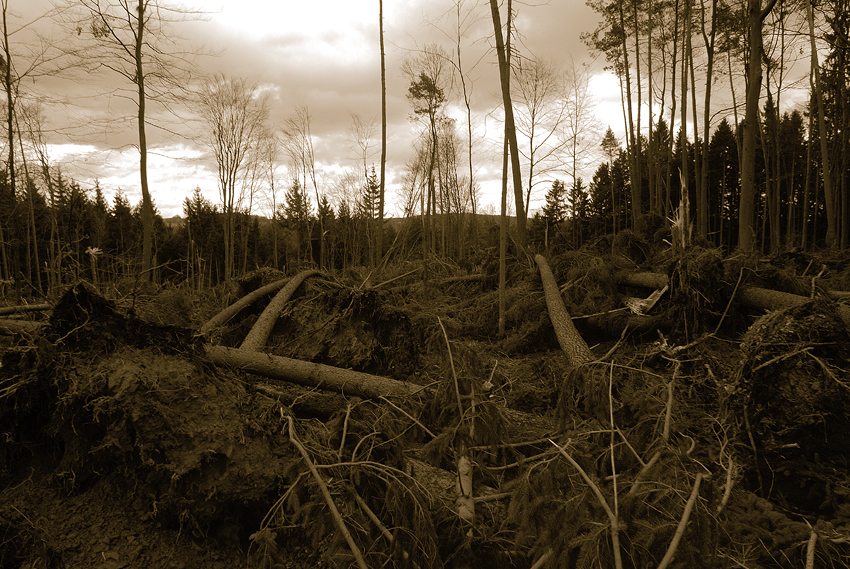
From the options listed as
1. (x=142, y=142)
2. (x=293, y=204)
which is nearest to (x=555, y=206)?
(x=293, y=204)

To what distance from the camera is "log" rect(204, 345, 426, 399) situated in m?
3.66

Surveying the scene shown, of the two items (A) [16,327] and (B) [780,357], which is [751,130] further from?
(A) [16,327]

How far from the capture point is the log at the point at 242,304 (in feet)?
15.9

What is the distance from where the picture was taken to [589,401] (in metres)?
2.50

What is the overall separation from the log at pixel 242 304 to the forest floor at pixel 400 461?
1057mm

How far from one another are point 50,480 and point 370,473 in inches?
77.6

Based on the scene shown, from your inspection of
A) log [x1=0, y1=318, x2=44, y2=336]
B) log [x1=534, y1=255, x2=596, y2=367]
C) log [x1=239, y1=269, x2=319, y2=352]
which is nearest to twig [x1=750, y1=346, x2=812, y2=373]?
log [x1=534, y1=255, x2=596, y2=367]

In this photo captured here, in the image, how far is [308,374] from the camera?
3.76m

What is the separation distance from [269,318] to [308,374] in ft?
3.85

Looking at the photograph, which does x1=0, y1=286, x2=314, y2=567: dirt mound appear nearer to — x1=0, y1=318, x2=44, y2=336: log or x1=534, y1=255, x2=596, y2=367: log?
x1=0, y1=318, x2=44, y2=336: log

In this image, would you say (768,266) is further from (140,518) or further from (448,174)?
(448,174)

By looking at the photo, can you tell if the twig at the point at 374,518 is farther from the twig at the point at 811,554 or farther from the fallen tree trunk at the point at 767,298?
the fallen tree trunk at the point at 767,298

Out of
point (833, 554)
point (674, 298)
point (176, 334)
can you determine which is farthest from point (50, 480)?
point (674, 298)

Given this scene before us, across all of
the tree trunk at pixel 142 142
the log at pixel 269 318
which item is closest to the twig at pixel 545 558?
the log at pixel 269 318
